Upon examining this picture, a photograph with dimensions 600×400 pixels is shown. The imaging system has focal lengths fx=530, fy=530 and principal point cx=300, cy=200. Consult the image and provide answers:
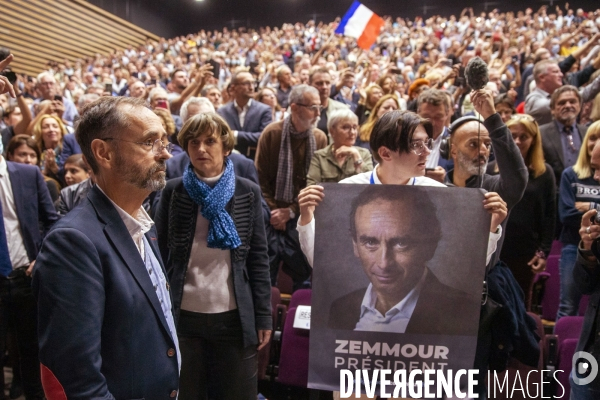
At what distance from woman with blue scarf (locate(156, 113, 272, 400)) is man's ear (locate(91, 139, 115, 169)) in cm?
73

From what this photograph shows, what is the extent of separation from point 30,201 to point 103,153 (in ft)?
6.04

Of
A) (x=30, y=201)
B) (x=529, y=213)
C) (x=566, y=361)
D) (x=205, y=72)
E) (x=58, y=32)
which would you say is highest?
(x=58, y=32)

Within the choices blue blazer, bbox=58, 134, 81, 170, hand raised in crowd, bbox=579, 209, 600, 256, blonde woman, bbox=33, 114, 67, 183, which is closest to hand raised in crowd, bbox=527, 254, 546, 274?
hand raised in crowd, bbox=579, 209, 600, 256

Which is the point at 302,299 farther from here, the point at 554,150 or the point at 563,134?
the point at 563,134

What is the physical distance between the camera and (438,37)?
14.0m

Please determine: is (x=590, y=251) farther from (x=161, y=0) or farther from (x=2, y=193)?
(x=161, y=0)

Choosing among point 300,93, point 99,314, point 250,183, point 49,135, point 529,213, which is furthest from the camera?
point 49,135

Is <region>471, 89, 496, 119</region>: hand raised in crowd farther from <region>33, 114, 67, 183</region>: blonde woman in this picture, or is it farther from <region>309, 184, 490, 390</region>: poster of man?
<region>33, 114, 67, 183</region>: blonde woman

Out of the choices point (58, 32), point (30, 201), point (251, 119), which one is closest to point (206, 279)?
point (30, 201)

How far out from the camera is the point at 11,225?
281 centimetres

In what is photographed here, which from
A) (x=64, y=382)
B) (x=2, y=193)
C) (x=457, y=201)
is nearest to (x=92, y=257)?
(x=64, y=382)

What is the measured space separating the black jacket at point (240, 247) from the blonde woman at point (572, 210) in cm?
166

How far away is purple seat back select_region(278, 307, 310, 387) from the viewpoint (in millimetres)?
2619

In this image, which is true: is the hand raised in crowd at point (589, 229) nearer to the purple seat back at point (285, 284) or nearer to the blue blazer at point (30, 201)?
the purple seat back at point (285, 284)
